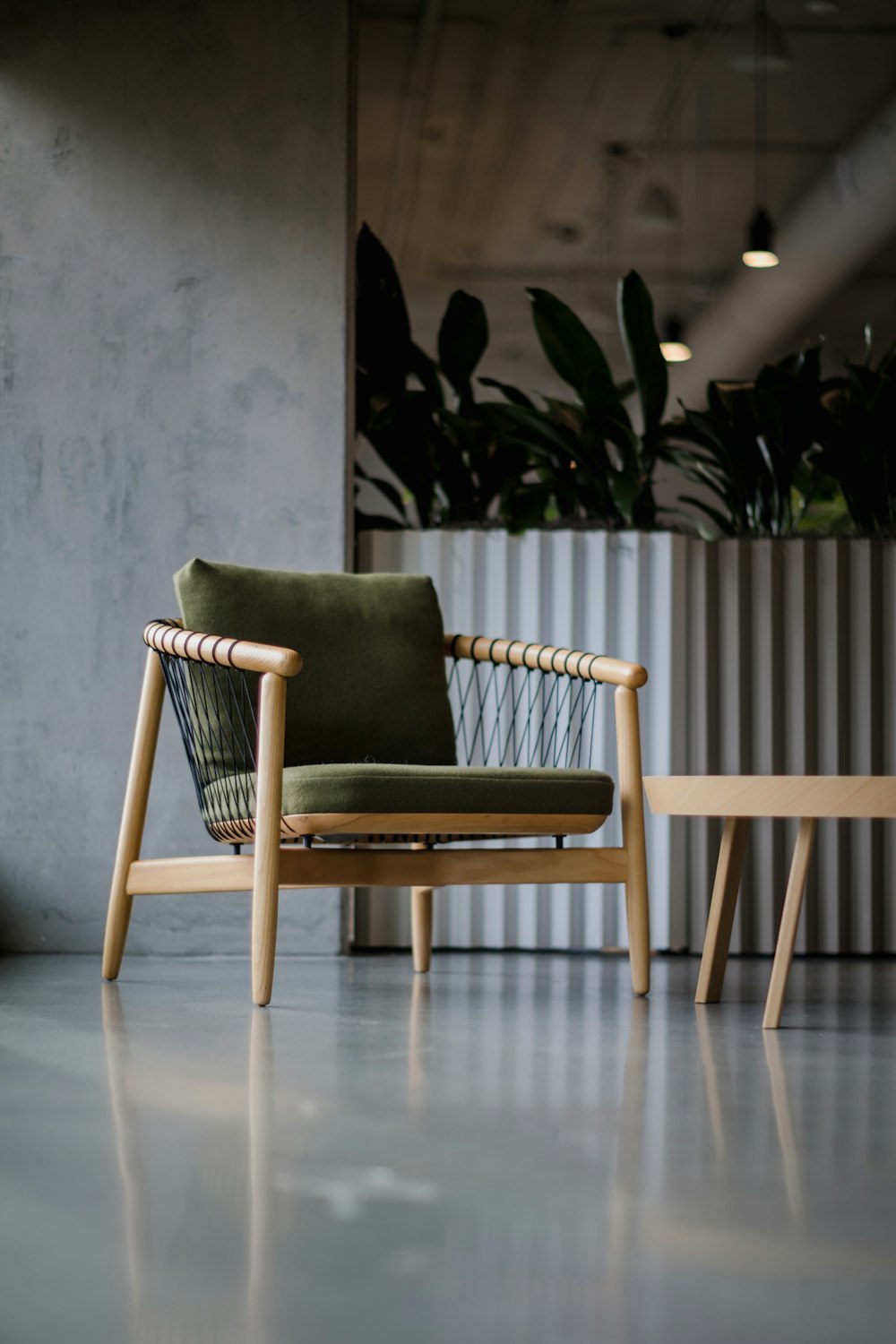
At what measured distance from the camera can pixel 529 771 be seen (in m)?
2.37

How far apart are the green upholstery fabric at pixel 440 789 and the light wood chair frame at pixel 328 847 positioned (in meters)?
0.02

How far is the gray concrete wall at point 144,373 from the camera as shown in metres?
3.23

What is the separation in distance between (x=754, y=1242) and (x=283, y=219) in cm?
289

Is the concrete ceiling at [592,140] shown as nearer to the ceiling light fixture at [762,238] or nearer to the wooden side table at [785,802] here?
the ceiling light fixture at [762,238]

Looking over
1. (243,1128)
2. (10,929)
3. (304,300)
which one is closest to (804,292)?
(304,300)

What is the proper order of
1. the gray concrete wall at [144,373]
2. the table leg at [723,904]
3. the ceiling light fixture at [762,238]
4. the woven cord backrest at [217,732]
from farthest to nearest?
1. the ceiling light fixture at [762,238]
2. the gray concrete wall at [144,373]
3. the woven cord backrest at [217,732]
4. the table leg at [723,904]

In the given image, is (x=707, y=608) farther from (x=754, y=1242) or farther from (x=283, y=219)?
(x=754, y=1242)

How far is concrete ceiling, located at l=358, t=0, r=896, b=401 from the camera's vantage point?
5.46 metres

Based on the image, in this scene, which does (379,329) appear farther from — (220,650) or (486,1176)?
(486,1176)

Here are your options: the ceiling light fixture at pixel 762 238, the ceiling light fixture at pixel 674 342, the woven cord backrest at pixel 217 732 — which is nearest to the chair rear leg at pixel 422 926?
the woven cord backrest at pixel 217 732

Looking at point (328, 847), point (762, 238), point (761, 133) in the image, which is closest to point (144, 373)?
point (328, 847)

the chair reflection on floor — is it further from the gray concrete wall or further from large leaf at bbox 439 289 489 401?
large leaf at bbox 439 289 489 401

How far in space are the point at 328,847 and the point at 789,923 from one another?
783 millimetres

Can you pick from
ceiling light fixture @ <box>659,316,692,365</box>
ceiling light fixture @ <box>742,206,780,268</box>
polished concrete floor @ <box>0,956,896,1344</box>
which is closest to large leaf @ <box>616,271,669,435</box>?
polished concrete floor @ <box>0,956,896,1344</box>
